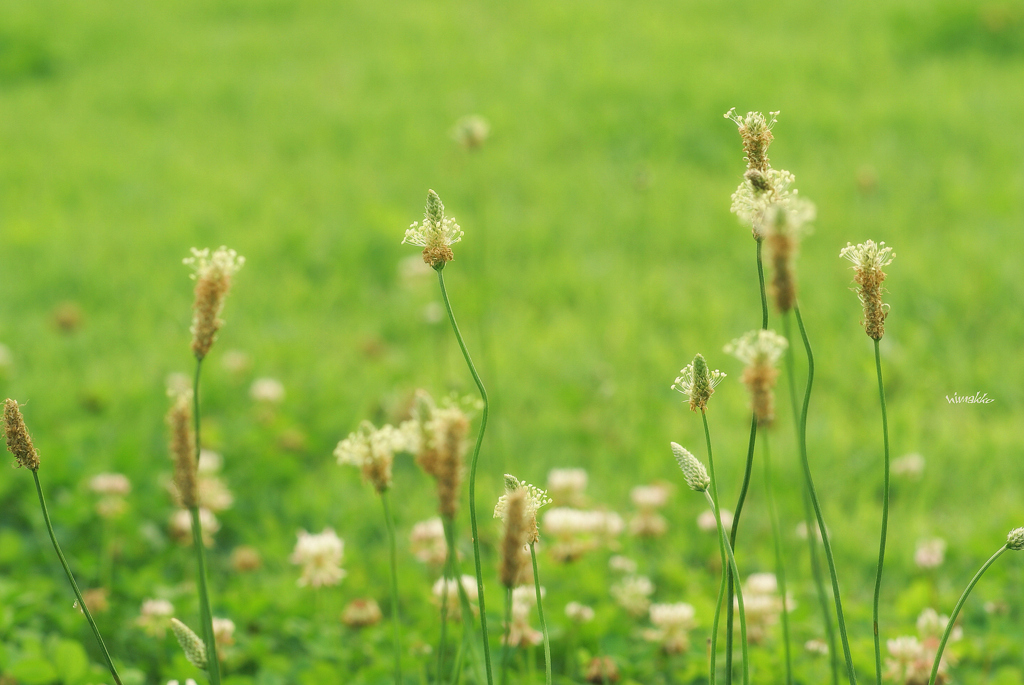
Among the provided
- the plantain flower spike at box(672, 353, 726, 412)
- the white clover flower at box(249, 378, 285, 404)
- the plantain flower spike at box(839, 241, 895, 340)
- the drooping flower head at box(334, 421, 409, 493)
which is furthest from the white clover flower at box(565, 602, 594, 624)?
the white clover flower at box(249, 378, 285, 404)

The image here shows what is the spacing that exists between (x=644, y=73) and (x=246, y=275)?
3365 mm

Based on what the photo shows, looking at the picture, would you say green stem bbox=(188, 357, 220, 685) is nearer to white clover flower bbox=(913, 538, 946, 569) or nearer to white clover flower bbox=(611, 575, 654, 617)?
white clover flower bbox=(611, 575, 654, 617)

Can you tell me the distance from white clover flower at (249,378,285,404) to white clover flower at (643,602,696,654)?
1.77 metres

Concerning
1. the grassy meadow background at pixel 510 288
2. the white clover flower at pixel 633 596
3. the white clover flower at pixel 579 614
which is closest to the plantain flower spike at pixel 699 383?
the grassy meadow background at pixel 510 288

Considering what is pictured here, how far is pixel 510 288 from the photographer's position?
4102mm

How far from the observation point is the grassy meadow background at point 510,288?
2223 millimetres

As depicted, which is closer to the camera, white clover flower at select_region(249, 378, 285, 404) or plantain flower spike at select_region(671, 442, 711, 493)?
plantain flower spike at select_region(671, 442, 711, 493)

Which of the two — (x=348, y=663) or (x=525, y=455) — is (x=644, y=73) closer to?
(x=525, y=455)

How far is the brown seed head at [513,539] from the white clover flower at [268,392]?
97.2 inches

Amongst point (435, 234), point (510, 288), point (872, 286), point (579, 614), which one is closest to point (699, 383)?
point (872, 286)

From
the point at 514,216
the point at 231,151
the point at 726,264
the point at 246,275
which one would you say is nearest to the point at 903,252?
the point at 726,264

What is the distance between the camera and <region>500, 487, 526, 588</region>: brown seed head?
77 cm

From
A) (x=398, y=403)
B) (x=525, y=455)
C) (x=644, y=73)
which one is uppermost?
(x=644, y=73)

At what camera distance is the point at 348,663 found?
1792 millimetres
